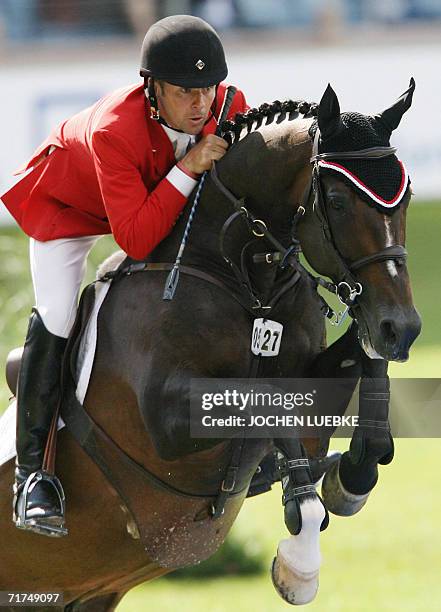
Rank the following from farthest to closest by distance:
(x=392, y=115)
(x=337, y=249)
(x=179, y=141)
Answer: (x=179, y=141) < (x=392, y=115) < (x=337, y=249)

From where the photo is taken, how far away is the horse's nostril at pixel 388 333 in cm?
360

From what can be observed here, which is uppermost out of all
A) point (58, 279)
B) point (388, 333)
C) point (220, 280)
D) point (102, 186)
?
point (102, 186)

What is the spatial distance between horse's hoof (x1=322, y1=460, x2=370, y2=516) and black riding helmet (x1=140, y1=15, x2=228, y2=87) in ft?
4.56

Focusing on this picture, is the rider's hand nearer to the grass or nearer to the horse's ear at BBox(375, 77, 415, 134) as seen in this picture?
the horse's ear at BBox(375, 77, 415, 134)

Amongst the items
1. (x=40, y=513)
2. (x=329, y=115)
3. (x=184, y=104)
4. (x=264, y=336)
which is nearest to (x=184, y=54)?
(x=184, y=104)

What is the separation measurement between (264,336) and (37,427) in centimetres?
96

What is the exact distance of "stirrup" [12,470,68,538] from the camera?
14.6 ft

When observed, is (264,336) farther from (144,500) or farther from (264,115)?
(144,500)

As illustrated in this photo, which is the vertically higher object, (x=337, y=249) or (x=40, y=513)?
(x=337, y=249)

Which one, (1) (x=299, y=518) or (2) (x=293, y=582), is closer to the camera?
(1) (x=299, y=518)

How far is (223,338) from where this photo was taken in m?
4.11

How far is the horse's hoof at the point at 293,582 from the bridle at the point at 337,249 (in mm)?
859

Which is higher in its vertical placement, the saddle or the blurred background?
the saddle

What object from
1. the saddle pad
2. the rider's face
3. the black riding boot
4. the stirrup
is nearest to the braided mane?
the rider's face
